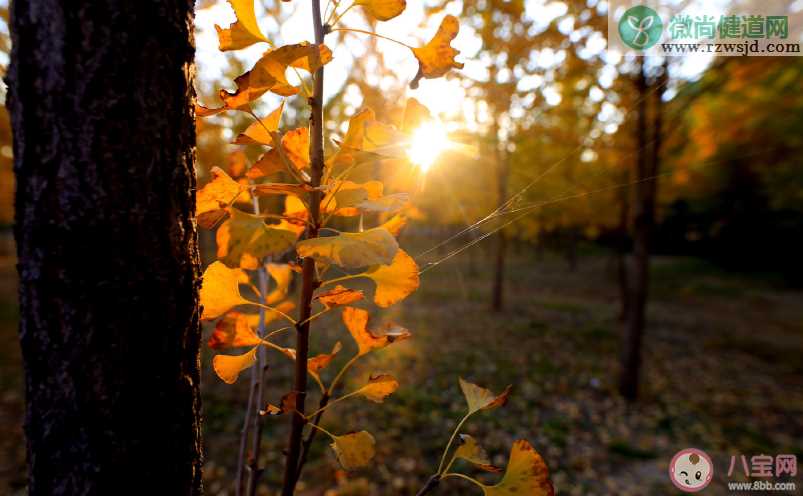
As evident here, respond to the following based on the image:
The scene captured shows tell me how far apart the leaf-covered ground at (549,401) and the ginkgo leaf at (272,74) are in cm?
44

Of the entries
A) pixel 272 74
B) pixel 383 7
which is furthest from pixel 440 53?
pixel 272 74

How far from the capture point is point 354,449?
578mm

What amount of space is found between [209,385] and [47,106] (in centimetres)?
498

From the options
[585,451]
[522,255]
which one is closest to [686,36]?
[585,451]

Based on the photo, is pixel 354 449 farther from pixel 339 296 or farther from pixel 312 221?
pixel 312 221

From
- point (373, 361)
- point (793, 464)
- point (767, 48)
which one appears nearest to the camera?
point (767, 48)

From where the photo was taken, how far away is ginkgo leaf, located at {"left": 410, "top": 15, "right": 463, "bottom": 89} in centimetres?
56

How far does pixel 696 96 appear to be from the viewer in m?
3.92

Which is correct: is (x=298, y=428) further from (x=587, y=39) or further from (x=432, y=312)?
(x=432, y=312)
